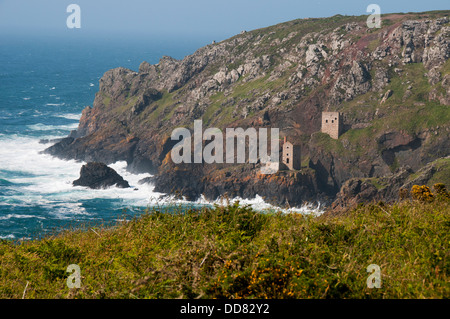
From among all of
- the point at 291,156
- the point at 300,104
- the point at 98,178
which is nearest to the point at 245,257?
the point at 291,156

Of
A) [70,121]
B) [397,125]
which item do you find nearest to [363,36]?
[397,125]

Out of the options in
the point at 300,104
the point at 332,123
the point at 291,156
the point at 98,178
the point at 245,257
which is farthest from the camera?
the point at 300,104

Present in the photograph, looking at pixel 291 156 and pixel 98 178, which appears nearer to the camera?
pixel 291 156

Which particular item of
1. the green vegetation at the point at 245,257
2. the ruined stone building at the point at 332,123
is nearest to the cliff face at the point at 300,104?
the ruined stone building at the point at 332,123

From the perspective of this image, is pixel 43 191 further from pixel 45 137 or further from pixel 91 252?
pixel 91 252

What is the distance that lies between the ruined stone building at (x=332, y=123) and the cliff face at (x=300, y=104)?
137 cm

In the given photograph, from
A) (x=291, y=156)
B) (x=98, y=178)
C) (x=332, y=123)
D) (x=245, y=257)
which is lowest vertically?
(x=98, y=178)

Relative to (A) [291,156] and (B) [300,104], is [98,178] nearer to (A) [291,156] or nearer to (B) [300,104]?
(A) [291,156]

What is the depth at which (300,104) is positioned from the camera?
355ft

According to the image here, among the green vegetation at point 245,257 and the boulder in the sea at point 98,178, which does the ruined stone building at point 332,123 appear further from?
the green vegetation at point 245,257

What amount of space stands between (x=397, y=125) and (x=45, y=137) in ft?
293

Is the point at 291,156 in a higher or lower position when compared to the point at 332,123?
lower

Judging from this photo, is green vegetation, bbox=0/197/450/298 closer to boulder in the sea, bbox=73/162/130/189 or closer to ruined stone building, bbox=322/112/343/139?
boulder in the sea, bbox=73/162/130/189

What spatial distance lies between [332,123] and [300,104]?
1201 cm
